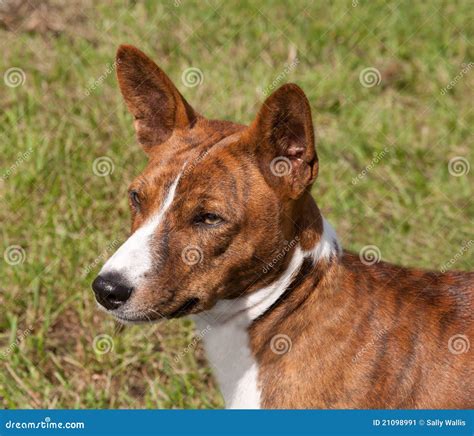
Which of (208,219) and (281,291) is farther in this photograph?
(281,291)

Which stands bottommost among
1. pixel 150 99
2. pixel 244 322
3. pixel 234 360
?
pixel 234 360

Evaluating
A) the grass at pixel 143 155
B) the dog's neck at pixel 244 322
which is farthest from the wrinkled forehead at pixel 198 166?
the grass at pixel 143 155

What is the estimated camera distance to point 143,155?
26.2 ft

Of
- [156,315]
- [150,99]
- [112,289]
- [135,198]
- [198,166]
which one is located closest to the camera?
[112,289]

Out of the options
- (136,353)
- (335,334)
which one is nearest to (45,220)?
(136,353)

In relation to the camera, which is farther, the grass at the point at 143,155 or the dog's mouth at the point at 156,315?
the grass at the point at 143,155

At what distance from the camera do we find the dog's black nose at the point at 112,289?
14.8 ft

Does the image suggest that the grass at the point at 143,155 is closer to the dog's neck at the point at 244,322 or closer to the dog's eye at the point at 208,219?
the dog's neck at the point at 244,322

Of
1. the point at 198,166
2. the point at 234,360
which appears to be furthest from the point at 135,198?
the point at 234,360

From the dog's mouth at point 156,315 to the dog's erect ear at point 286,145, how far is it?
2.50 ft

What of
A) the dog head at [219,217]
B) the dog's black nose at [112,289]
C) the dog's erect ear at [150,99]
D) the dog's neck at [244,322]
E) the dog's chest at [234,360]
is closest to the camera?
the dog's black nose at [112,289]

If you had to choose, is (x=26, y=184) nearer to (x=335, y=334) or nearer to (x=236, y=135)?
(x=236, y=135)

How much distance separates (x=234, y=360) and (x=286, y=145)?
1.22m

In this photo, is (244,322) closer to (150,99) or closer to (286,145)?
(286,145)
